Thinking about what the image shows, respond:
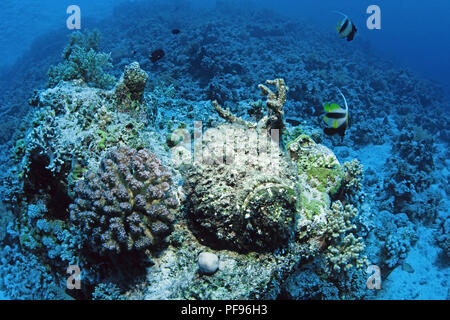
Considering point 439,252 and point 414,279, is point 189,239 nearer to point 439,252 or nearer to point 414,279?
point 414,279

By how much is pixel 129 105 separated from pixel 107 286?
2726 millimetres

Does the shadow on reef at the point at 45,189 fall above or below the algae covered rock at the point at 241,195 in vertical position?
below

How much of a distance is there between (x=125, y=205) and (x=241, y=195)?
126 cm

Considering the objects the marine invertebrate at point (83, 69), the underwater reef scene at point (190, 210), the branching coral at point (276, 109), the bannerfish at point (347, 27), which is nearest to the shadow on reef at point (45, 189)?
the underwater reef scene at point (190, 210)

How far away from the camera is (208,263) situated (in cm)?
269

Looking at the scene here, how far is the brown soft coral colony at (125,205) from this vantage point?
267 cm

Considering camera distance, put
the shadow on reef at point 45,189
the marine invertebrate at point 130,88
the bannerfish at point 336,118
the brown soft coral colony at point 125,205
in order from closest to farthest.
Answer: the brown soft coral colony at point 125,205, the bannerfish at point 336,118, the shadow on reef at point 45,189, the marine invertebrate at point 130,88

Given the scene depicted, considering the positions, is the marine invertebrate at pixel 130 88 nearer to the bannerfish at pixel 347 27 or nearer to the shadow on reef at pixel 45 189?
the shadow on reef at pixel 45 189

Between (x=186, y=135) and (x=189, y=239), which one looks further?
(x=186, y=135)

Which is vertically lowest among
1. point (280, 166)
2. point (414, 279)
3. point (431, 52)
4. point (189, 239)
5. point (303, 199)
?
point (414, 279)

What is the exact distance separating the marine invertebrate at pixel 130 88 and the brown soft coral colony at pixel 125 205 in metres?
1.45

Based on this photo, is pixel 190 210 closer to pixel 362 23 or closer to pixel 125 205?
pixel 125 205
